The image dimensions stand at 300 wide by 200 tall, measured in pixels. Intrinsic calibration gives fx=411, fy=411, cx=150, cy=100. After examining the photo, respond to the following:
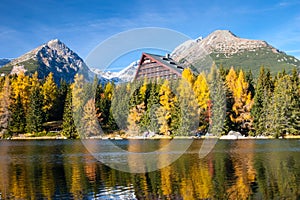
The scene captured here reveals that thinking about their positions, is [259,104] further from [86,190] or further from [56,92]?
[86,190]

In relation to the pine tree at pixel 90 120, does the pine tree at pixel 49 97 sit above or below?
above

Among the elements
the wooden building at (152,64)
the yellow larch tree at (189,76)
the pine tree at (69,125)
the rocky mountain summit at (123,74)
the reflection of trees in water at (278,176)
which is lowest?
the reflection of trees in water at (278,176)

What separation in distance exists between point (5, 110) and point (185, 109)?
3807 centimetres

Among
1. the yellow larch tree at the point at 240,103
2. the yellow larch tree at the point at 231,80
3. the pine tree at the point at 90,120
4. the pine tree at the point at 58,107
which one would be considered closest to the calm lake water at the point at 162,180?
the pine tree at the point at 90,120

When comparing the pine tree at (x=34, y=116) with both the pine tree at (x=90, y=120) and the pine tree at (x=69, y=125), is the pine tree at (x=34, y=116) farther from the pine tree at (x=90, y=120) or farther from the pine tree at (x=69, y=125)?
the pine tree at (x=90, y=120)

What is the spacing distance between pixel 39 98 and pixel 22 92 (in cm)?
436

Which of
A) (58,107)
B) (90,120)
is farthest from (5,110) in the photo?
(90,120)

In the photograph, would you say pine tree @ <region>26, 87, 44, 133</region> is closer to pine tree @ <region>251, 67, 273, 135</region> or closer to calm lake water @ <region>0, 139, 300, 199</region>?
pine tree @ <region>251, 67, 273, 135</region>

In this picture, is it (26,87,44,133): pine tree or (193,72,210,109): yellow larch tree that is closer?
(193,72,210,109): yellow larch tree

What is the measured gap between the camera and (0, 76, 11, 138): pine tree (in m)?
78.9

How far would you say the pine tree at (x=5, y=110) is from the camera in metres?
78.9

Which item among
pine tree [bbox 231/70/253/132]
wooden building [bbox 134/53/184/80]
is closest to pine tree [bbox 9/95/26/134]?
pine tree [bbox 231/70/253/132]

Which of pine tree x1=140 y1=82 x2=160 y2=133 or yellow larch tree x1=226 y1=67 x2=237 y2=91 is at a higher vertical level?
yellow larch tree x1=226 y1=67 x2=237 y2=91

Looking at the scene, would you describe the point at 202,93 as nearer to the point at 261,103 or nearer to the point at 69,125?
the point at 261,103
